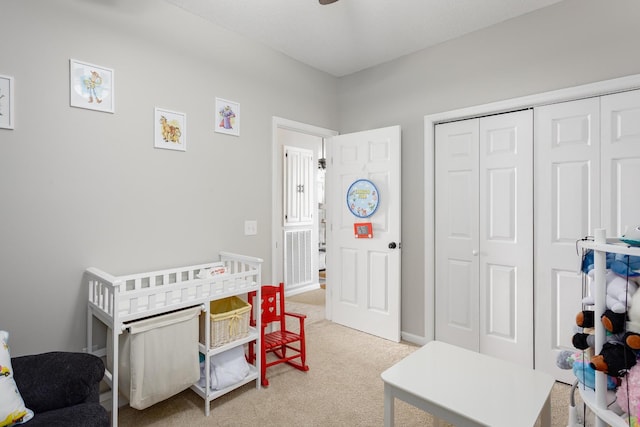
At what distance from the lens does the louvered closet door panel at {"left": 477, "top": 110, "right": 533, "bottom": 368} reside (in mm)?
2436

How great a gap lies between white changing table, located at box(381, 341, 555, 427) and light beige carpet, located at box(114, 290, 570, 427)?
0.08m

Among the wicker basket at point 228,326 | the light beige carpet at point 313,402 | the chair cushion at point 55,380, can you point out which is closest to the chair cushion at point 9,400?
the chair cushion at point 55,380

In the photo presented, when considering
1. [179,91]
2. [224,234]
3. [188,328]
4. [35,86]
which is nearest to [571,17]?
[179,91]

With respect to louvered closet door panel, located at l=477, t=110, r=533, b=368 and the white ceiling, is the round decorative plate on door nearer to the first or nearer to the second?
louvered closet door panel, located at l=477, t=110, r=533, b=368

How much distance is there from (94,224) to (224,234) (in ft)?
2.94

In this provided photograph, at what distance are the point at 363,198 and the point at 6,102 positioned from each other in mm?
2591

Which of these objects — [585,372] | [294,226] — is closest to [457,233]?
[585,372]

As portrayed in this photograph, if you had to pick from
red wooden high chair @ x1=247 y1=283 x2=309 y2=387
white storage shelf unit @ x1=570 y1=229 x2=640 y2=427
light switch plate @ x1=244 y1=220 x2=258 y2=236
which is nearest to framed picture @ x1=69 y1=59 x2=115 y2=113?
light switch plate @ x1=244 y1=220 x2=258 y2=236

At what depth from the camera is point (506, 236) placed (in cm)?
254

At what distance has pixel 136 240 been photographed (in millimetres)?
2160

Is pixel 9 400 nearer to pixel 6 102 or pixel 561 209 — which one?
pixel 6 102

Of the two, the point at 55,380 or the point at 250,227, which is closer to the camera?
the point at 55,380

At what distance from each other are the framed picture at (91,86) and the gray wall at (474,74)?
2.24m

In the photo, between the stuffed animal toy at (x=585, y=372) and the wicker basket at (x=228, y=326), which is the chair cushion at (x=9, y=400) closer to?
the wicker basket at (x=228, y=326)
